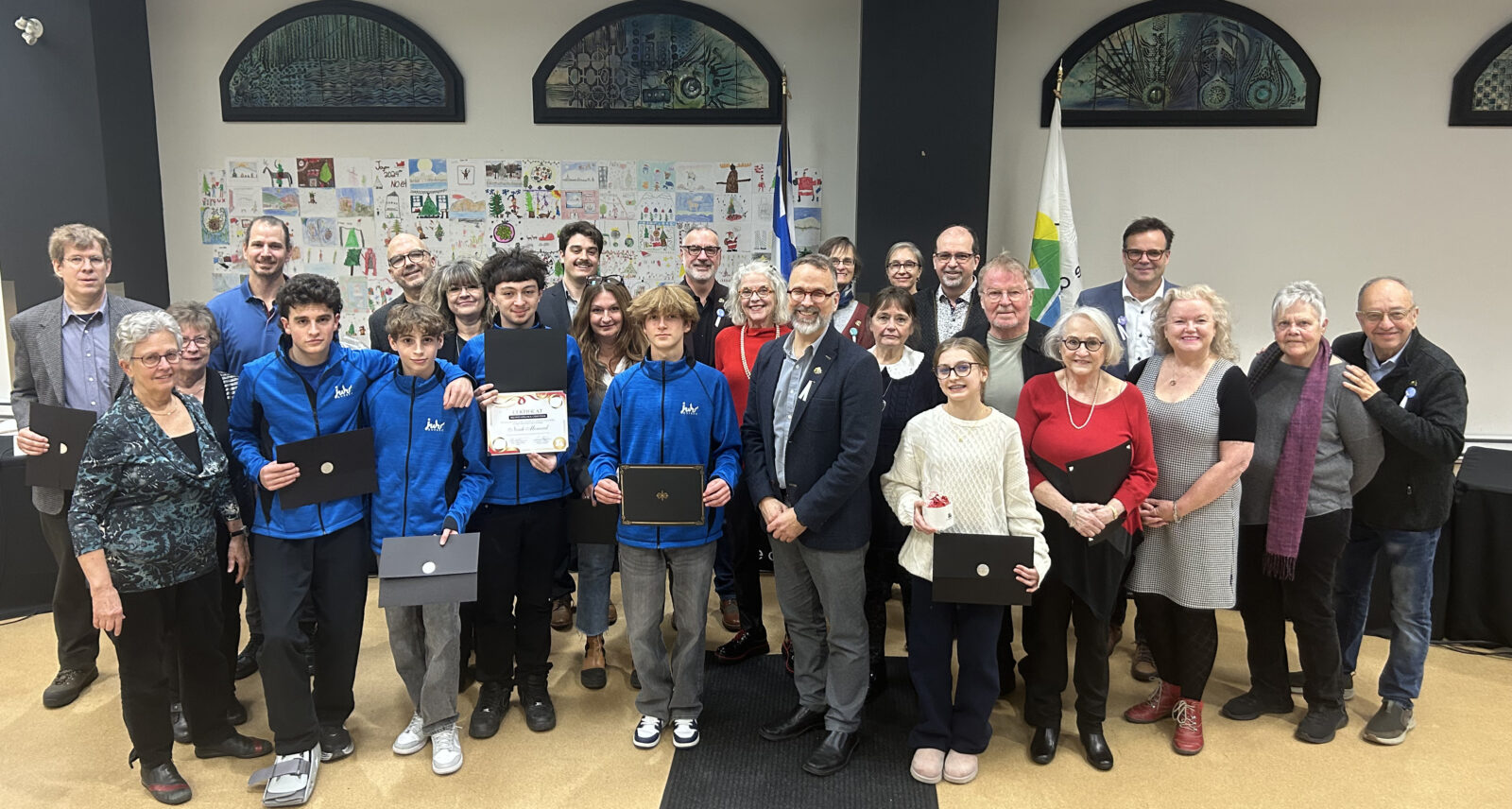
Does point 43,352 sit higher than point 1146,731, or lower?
higher

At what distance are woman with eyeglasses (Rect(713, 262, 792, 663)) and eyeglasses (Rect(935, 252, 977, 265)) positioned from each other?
2.57 ft

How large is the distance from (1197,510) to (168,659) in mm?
3412

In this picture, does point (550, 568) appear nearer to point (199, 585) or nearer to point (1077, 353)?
point (199, 585)

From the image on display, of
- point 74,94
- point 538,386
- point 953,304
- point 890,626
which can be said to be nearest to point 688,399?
point 538,386

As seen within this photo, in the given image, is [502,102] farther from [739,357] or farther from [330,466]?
[330,466]

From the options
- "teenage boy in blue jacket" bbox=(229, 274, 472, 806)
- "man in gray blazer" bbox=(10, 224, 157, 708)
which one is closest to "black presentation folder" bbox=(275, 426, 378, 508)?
"teenage boy in blue jacket" bbox=(229, 274, 472, 806)

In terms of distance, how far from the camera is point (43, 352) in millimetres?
3033

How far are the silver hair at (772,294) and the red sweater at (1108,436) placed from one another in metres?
1.01

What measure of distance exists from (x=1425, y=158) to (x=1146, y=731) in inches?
167

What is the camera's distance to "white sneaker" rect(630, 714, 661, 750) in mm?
2900

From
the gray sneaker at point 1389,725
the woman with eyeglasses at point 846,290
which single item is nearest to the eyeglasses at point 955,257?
the woman with eyeglasses at point 846,290

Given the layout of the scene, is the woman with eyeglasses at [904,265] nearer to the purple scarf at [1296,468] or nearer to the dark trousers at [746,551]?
the dark trousers at [746,551]

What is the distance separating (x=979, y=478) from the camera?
2564 millimetres

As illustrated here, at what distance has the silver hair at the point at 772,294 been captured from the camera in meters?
3.14
